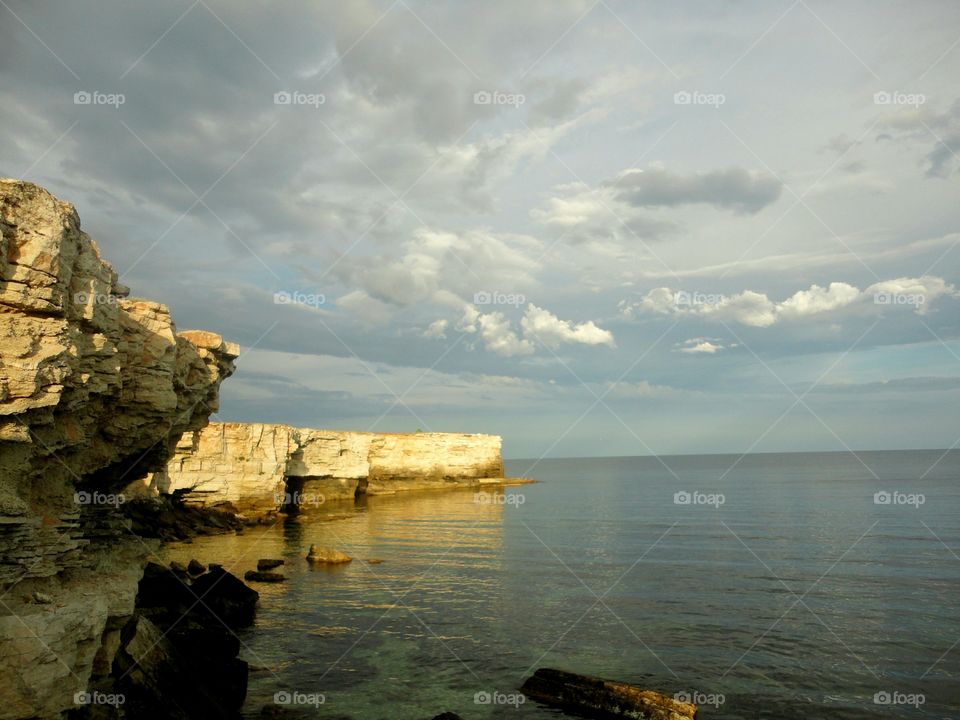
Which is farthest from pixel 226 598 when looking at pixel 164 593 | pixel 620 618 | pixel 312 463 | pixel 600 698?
pixel 312 463

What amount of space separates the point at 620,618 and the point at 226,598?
1404 cm

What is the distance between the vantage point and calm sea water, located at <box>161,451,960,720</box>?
48.2 ft

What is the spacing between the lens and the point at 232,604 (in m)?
20.5

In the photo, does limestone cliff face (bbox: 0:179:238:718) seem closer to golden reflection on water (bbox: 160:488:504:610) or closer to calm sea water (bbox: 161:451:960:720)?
calm sea water (bbox: 161:451:960:720)

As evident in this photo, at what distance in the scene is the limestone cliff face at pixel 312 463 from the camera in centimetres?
4988

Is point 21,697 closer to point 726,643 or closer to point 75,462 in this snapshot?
point 75,462

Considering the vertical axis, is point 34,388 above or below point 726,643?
above

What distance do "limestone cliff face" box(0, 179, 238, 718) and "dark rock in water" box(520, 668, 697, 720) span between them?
9.57 metres

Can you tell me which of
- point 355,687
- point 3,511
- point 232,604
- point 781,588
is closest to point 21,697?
point 3,511

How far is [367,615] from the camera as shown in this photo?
21.4 m

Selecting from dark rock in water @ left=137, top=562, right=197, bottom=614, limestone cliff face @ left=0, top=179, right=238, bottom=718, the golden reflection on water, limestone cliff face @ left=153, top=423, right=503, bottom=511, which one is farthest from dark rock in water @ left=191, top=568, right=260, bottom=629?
limestone cliff face @ left=153, top=423, right=503, bottom=511

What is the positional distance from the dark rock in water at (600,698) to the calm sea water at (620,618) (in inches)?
25.0

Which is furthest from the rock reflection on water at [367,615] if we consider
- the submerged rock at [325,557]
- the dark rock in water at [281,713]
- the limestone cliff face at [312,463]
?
the limestone cliff face at [312,463]

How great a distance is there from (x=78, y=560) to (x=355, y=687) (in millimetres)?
7583
